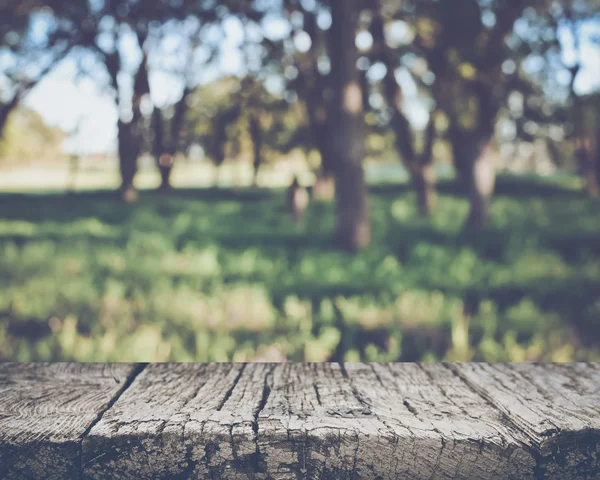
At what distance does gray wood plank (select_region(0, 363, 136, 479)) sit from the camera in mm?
896

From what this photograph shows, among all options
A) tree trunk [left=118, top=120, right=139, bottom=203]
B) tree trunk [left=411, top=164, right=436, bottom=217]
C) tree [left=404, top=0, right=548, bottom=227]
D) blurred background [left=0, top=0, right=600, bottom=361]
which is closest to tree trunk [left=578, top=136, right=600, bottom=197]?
blurred background [left=0, top=0, right=600, bottom=361]

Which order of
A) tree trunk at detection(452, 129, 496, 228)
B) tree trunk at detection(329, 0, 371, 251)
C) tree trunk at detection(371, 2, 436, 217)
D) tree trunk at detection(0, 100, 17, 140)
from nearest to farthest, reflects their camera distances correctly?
tree trunk at detection(0, 100, 17, 140)
tree trunk at detection(329, 0, 371, 251)
tree trunk at detection(452, 129, 496, 228)
tree trunk at detection(371, 2, 436, 217)

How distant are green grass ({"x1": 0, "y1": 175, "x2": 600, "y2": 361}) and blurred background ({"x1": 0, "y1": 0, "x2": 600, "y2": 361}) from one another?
1.1 inches

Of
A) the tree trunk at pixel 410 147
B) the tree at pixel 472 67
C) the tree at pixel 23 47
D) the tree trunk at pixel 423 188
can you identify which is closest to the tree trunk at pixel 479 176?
the tree at pixel 472 67

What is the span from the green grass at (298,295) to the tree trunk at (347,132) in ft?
1.46

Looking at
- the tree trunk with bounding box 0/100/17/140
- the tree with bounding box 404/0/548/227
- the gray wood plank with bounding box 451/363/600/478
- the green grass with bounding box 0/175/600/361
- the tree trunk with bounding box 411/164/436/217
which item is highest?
the tree with bounding box 404/0/548/227

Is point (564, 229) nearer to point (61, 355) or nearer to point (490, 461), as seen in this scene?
point (61, 355)

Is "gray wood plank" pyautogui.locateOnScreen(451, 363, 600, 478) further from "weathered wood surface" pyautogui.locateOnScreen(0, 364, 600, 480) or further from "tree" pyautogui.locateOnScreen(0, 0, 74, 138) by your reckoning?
"tree" pyautogui.locateOnScreen(0, 0, 74, 138)

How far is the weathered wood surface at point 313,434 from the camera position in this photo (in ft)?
2.91

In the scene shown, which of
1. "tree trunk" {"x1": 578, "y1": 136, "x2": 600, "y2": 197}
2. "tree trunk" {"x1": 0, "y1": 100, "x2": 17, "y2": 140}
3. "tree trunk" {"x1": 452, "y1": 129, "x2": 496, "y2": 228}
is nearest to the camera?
"tree trunk" {"x1": 0, "y1": 100, "x2": 17, "y2": 140}

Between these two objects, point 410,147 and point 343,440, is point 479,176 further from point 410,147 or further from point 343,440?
point 343,440

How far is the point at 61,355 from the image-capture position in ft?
12.4

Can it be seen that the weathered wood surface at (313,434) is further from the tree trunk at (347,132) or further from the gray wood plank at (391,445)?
the tree trunk at (347,132)

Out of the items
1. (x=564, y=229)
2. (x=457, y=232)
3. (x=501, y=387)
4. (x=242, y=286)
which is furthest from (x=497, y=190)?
(x=501, y=387)
